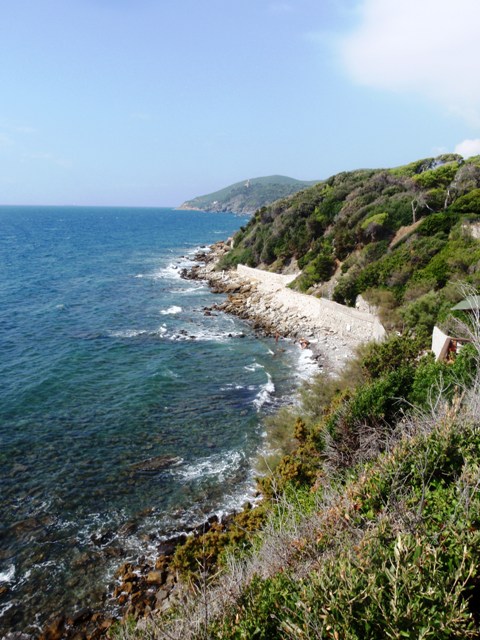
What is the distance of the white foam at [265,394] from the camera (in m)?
22.8

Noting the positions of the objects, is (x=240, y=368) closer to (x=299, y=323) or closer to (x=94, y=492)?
(x=299, y=323)

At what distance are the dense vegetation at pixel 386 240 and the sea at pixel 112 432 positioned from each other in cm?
809

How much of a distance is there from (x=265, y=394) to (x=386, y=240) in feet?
77.4

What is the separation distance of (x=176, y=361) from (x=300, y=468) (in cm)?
1617

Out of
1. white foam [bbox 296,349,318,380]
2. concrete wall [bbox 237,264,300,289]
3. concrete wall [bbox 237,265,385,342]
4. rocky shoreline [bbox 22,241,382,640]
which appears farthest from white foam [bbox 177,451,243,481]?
concrete wall [bbox 237,264,300,289]

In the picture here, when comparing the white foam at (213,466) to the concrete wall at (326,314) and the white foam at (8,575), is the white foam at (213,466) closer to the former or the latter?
the white foam at (8,575)

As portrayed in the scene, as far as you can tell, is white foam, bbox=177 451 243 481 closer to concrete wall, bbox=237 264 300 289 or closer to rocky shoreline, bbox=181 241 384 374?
rocky shoreline, bbox=181 241 384 374

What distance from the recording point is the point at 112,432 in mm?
20000

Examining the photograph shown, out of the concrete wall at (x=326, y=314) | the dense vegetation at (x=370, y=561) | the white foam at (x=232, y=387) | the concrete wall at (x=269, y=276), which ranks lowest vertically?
the white foam at (x=232, y=387)

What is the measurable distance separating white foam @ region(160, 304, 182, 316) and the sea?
14 cm

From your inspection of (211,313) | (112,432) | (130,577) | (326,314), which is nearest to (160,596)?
(130,577)

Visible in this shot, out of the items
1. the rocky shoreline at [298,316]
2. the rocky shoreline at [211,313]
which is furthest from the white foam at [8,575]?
the rocky shoreline at [298,316]

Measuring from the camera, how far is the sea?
13305 mm

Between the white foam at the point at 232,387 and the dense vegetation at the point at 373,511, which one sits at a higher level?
the dense vegetation at the point at 373,511
